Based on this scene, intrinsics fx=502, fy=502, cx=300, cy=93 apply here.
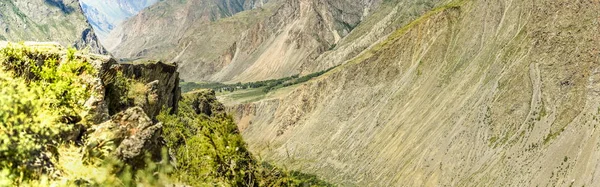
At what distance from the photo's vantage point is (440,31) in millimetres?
160750

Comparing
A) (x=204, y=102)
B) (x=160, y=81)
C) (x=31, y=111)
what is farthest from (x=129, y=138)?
(x=204, y=102)

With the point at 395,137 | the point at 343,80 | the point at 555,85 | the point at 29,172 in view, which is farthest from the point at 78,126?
the point at 343,80

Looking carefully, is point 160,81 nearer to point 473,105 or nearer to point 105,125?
point 105,125

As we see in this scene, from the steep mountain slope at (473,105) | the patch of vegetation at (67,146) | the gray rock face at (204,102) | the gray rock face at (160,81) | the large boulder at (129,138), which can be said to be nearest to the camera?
the patch of vegetation at (67,146)

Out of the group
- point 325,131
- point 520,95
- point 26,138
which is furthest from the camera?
point 325,131

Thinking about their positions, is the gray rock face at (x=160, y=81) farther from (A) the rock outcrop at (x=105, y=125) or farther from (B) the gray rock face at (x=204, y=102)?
(B) the gray rock face at (x=204, y=102)

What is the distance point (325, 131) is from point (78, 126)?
15840 centimetres

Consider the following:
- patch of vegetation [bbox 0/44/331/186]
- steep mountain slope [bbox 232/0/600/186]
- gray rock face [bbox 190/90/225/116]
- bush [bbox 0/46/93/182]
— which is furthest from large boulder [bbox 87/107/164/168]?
steep mountain slope [bbox 232/0/600/186]

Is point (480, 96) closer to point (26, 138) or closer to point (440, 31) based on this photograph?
point (440, 31)

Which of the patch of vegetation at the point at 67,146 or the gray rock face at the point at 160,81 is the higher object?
the gray rock face at the point at 160,81

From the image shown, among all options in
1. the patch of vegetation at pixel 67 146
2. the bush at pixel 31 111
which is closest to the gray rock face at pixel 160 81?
the patch of vegetation at pixel 67 146

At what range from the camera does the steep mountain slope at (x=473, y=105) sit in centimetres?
10169

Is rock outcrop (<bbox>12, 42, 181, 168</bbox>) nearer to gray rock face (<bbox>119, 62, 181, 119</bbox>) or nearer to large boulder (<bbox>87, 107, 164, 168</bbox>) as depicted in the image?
large boulder (<bbox>87, 107, 164, 168</bbox>)

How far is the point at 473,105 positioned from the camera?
124 meters
